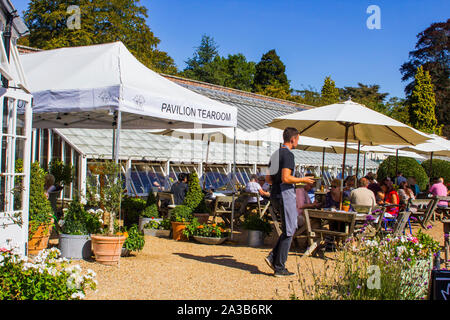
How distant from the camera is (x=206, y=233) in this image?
9242 mm

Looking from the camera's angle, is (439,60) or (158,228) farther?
(439,60)

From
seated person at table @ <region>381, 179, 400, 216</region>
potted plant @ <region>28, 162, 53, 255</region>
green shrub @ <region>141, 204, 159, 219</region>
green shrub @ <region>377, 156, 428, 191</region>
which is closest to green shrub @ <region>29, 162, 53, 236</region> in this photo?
potted plant @ <region>28, 162, 53, 255</region>

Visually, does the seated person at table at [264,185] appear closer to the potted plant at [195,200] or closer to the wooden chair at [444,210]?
the potted plant at [195,200]

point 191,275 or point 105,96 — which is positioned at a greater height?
point 105,96

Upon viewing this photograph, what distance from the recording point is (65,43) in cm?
3019

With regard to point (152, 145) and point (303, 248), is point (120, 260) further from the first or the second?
point (152, 145)

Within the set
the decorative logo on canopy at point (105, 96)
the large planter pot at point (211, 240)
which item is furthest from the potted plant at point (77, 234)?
the large planter pot at point (211, 240)

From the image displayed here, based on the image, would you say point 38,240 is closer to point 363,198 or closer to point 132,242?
point 132,242

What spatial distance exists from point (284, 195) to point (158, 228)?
14.7ft

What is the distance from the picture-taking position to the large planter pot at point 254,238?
9.11 meters

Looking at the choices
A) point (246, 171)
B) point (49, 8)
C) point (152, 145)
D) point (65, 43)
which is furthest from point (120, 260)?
point (49, 8)

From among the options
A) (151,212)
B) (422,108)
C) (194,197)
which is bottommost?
(151,212)

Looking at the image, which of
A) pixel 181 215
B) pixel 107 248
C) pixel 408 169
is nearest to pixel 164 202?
pixel 181 215
